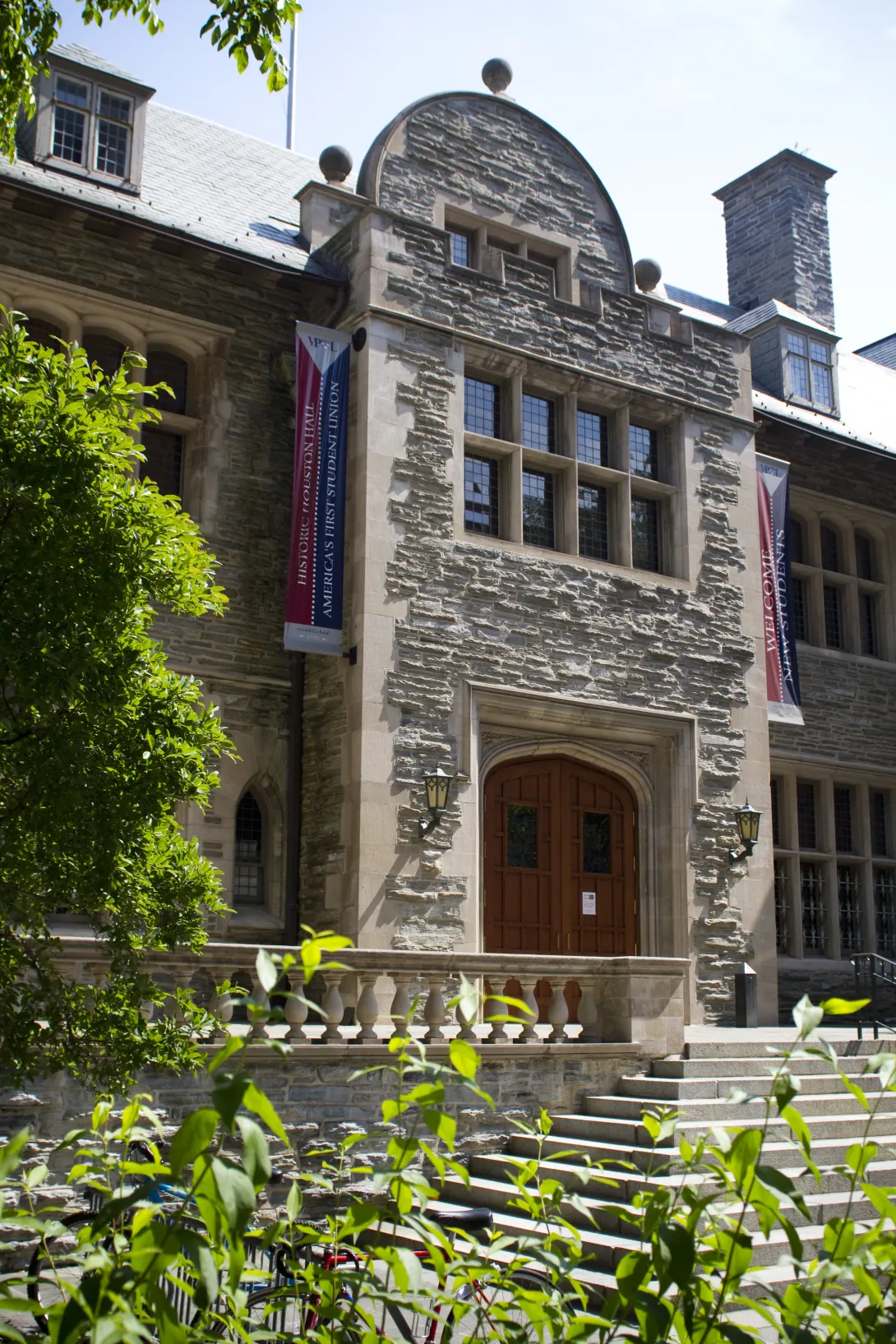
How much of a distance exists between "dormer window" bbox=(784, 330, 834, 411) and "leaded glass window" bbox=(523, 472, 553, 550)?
6.29 m

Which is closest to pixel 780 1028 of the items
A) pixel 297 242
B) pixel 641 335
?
pixel 641 335

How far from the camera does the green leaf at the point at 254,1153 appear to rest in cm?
179

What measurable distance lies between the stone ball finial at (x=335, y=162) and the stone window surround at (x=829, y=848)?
27.9 ft

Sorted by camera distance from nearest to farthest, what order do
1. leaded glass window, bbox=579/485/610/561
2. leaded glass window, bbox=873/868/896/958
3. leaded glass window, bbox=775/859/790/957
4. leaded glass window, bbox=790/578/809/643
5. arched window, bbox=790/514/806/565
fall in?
leaded glass window, bbox=579/485/610/561 → leaded glass window, bbox=775/859/790/957 → leaded glass window, bbox=873/868/896/958 → leaded glass window, bbox=790/578/809/643 → arched window, bbox=790/514/806/565

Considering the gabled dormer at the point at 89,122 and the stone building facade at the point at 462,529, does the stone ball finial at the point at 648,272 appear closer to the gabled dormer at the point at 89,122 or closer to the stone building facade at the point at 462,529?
the stone building facade at the point at 462,529

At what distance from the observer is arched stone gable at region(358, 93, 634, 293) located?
1339 cm

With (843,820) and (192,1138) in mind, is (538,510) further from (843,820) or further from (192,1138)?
(192,1138)

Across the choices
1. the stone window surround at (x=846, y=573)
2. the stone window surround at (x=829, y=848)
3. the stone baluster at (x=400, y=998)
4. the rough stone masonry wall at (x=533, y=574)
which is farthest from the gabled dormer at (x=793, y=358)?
the stone baluster at (x=400, y=998)

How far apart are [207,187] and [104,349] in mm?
2891

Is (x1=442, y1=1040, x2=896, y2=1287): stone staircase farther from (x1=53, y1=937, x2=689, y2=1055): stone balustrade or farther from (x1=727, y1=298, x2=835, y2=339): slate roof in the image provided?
(x1=727, y1=298, x2=835, y2=339): slate roof

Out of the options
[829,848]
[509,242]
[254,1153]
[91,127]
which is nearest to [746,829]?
[829,848]

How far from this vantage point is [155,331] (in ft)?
42.3

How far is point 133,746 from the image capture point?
→ 5.33 meters

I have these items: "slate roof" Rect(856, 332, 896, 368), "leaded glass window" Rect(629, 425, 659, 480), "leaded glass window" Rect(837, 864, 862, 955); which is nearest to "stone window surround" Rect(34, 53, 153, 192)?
"leaded glass window" Rect(629, 425, 659, 480)
